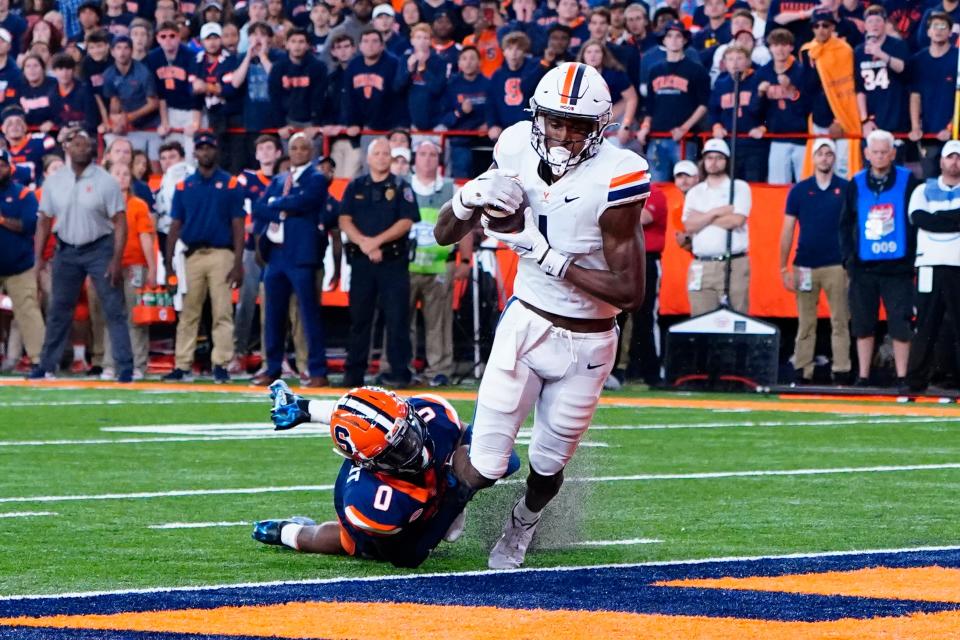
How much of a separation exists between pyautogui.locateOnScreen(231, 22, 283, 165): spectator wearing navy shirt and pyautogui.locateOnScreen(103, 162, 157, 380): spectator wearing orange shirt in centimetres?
201

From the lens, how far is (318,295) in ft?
49.1

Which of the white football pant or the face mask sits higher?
the face mask

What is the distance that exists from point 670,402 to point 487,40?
5.69 m

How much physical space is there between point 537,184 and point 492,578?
1.36 m

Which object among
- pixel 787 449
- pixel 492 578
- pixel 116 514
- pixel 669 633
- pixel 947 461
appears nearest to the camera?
pixel 669 633

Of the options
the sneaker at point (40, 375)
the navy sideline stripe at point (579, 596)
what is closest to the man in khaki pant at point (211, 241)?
the sneaker at point (40, 375)

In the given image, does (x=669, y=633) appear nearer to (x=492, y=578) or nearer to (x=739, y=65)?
(x=492, y=578)

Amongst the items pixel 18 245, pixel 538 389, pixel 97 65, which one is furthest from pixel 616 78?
pixel 538 389

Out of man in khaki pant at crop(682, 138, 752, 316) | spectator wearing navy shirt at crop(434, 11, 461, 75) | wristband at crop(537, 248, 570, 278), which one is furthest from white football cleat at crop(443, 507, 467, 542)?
spectator wearing navy shirt at crop(434, 11, 461, 75)

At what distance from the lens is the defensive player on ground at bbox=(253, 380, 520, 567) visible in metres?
6.00

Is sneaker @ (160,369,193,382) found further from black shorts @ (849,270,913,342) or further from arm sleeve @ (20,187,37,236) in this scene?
black shorts @ (849,270,913,342)

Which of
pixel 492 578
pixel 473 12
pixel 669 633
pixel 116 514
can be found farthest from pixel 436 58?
pixel 669 633

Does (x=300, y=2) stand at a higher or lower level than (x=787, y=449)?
higher

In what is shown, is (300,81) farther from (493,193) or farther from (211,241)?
(493,193)
